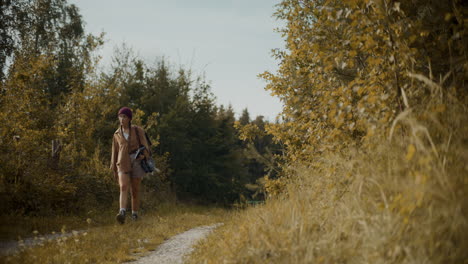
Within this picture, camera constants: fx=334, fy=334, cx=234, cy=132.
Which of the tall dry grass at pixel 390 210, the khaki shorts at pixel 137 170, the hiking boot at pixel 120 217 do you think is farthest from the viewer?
the khaki shorts at pixel 137 170

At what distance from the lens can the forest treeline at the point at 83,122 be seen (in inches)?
300

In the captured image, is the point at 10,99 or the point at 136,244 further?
the point at 10,99

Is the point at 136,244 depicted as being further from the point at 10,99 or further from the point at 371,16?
the point at 10,99

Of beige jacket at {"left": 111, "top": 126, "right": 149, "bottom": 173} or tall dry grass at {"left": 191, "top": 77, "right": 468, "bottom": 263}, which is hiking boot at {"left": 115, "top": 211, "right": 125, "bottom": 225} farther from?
tall dry grass at {"left": 191, "top": 77, "right": 468, "bottom": 263}

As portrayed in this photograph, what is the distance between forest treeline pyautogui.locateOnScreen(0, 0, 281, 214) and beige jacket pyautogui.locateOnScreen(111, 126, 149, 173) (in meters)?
1.85

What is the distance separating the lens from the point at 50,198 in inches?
298

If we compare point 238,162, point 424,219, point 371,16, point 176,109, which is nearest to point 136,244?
point 424,219

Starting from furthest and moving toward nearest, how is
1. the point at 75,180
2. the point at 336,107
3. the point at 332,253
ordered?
the point at 75,180 → the point at 336,107 → the point at 332,253

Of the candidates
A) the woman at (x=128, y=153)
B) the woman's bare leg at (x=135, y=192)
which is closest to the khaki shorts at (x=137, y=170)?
the woman at (x=128, y=153)

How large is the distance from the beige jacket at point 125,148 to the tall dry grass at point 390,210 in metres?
3.86

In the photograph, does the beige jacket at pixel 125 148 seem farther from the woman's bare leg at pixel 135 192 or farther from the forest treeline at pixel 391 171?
the forest treeline at pixel 391 171

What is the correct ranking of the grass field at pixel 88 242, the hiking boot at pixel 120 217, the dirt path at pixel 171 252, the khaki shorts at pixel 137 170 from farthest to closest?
the khaki shorts at pixel 137 170, the hiking boot at pixel 120 217, the dirt path at pixel 171 252, the grass field at pixel 88 242

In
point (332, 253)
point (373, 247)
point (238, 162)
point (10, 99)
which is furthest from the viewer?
point (238, 162)

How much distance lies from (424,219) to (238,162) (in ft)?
82.2
